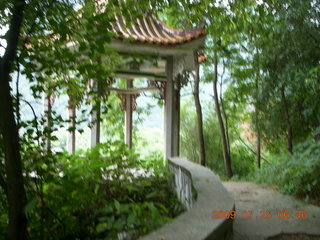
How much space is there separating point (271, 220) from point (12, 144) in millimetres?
3053

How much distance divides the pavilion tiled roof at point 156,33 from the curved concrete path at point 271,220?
9.19 ft

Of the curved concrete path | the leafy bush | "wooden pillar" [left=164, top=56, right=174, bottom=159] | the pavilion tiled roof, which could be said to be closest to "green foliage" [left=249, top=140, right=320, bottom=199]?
the curved concrete path

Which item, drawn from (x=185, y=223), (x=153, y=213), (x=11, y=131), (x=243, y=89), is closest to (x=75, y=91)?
(x=11, y=131)

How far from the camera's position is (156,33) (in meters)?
5.95

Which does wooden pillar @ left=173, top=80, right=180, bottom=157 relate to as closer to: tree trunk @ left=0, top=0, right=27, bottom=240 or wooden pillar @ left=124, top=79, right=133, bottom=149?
wooden pillar @ left=124, top=79, right=133, bottom=149

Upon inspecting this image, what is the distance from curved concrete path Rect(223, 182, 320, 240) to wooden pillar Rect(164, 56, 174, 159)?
60.8 inches

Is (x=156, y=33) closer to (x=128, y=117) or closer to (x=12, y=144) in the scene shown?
(x=128, y=117)

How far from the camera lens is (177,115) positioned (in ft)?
21.0

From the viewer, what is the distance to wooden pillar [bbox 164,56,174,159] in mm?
6148

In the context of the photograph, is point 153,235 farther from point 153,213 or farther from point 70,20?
point 70,20

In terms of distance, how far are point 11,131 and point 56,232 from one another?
3.54 feet
